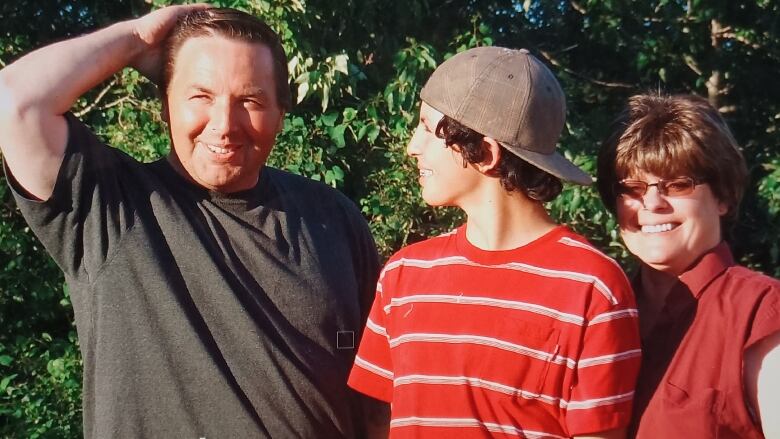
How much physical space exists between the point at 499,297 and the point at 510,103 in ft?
1.34

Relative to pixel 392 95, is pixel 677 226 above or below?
above

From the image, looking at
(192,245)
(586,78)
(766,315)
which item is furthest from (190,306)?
(586,78)

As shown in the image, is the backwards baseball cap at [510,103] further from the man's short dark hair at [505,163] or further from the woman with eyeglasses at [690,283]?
the woman with eyeglasses at [690,283]

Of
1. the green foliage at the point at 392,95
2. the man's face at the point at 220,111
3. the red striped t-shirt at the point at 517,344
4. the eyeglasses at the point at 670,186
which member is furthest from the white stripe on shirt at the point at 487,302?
the green foliage at the point at 392,95

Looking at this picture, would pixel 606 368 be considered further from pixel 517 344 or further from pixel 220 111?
pixel 220 111

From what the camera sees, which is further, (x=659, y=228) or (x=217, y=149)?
(x=217, y=149)

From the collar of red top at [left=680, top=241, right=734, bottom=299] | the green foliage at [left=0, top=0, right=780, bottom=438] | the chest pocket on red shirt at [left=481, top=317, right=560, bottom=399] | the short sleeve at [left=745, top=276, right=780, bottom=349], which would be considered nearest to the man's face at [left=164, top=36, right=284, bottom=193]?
the chest pocket on red shirt at [left=481, top=317, right=560, bottom=399]


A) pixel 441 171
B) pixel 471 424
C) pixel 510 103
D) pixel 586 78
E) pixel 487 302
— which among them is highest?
pixel 510 103

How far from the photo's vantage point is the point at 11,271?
5.12 metres

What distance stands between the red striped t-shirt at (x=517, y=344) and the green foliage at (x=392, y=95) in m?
2.44

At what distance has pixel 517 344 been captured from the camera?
1903mm

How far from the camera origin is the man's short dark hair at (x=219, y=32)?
91.4 inches

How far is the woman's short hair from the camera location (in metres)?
1.98

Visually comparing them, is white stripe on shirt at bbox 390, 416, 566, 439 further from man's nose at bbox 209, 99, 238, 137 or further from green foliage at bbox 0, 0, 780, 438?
green foliage at bbox 0, 0, 780, 438
